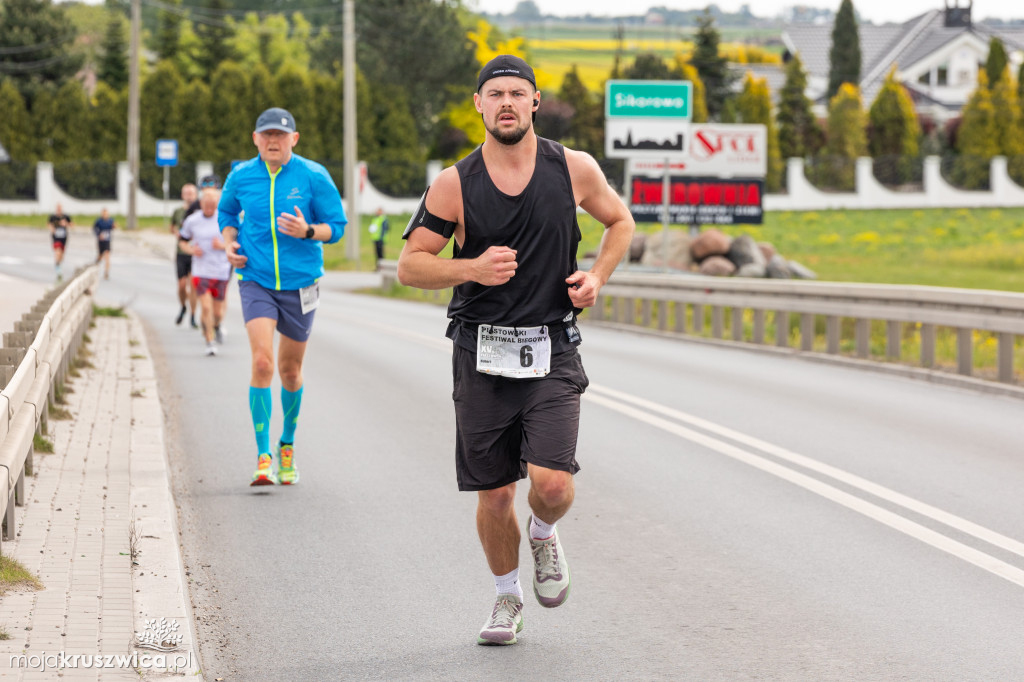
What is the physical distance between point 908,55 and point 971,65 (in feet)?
18.6

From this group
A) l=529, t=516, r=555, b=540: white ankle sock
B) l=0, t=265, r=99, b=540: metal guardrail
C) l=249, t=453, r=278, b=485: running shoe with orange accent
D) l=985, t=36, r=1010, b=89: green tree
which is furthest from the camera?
l=985, t=36, r=1010, b=89: green tree

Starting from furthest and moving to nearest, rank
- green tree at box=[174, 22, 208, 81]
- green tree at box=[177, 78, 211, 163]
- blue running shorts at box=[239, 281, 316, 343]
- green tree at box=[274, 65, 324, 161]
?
green tree at box=[174, 22, 208, 81], green tree at box=[274, 65, 324, 161], green tree at box=[177, 78, 211, 163], blue running shorts at box=[239, 281, 316, 343]

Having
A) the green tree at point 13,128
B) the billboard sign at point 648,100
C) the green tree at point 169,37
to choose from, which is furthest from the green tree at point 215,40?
the billboard sign at point 648,100

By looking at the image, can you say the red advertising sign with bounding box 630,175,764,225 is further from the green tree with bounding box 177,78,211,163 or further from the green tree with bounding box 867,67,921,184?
the green tree with bounding box 867,67,921,184

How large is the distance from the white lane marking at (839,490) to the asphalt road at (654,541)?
0.02m

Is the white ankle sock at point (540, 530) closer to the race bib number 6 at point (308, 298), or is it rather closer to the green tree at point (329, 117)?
the race bib number 6 at point (308, 298)

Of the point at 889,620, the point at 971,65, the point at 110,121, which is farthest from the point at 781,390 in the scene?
the point at 971,65

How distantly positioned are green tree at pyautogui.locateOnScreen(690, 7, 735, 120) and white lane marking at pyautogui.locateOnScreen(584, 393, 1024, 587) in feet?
260

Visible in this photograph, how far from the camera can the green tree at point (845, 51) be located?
103m

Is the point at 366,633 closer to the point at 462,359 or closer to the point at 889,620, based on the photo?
the point at 462,359

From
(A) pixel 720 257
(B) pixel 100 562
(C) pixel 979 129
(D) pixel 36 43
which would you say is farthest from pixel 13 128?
(B) pixel 100 562

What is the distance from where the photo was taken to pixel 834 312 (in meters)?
15.8

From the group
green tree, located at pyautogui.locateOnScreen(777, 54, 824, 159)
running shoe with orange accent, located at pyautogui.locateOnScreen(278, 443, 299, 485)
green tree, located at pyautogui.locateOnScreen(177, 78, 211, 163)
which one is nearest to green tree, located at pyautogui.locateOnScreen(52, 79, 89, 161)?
green tree, located at pyautogui.locateOnScreen(177, 78, 211, 163)

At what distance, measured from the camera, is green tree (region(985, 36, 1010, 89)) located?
80.9m
